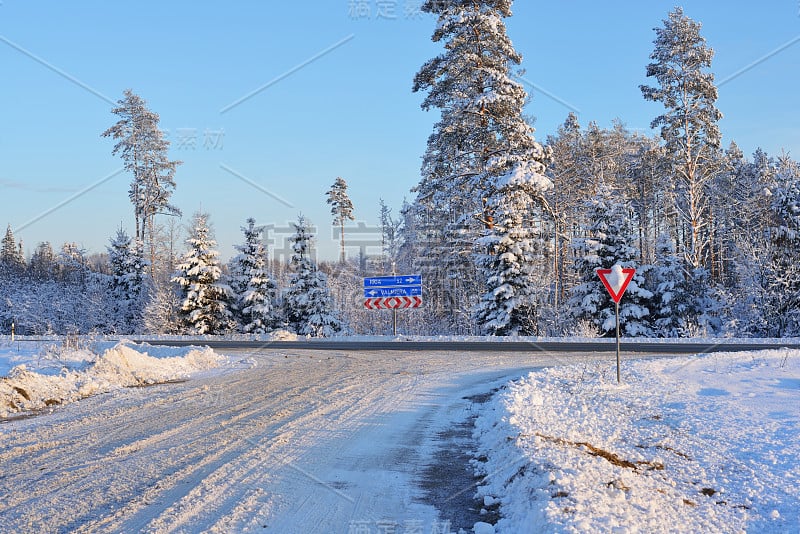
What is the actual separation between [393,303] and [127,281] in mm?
28103

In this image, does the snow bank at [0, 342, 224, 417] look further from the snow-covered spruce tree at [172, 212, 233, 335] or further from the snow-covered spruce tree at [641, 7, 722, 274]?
the snow-covered spruce tree at [641, 7, 722, 274]

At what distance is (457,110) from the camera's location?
97.3ft

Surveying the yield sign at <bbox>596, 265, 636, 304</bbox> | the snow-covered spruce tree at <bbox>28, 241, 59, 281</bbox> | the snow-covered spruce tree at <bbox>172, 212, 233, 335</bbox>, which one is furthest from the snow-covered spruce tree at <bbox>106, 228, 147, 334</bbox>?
the yield sign at <bbox>596, 265, 636, 304</bbox>

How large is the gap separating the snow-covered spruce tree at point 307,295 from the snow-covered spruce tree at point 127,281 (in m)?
14.6

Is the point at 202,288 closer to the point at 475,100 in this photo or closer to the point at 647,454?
the point at 475,100

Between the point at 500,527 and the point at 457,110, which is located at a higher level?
the point at 457,110

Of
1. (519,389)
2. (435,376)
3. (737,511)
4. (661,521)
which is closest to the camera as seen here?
(661,521)

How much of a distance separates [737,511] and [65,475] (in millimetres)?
6799

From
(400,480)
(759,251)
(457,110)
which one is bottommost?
(400,480)

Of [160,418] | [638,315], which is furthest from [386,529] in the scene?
[638,315]

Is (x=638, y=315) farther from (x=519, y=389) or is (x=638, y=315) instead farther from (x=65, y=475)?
(x=65, y=475)

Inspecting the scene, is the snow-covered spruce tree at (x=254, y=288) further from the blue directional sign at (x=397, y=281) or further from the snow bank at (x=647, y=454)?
the snow bank at (x=647, y=454)

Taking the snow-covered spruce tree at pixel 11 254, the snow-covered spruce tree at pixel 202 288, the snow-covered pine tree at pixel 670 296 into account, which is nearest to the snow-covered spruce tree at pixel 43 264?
the snow-covered spruce tree at pixel 11 254

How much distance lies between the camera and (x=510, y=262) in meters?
28.6
